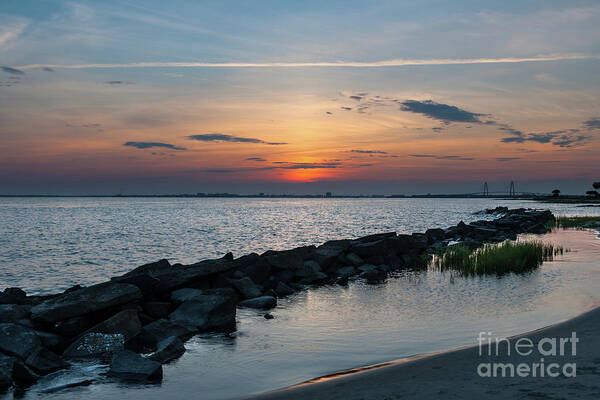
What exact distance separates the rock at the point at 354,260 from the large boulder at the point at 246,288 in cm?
829

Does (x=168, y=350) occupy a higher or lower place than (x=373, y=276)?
higher

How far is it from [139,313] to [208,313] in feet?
7.14

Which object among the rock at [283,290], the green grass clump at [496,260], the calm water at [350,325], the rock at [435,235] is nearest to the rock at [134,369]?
the calm water at [350,325]

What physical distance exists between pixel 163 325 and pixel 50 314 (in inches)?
118

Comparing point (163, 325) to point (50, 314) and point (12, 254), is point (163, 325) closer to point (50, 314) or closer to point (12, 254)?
point (50, 314)

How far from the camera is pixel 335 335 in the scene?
1266 centimetres

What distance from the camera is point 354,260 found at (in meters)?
25.4

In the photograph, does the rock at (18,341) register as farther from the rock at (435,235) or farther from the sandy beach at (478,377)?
the rock at (435,235)

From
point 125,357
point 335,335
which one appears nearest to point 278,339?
point 335,335

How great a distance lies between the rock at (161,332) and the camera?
1165cm

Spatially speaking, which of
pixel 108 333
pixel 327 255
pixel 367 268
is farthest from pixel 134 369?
pixel 367 268

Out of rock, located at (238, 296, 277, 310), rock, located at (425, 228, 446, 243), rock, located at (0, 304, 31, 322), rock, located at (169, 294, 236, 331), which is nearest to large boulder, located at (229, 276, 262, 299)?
rock, located at (238, 296, 277, 310)

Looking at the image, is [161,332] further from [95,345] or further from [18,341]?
[18,341]

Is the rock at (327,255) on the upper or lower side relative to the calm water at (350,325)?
upper
